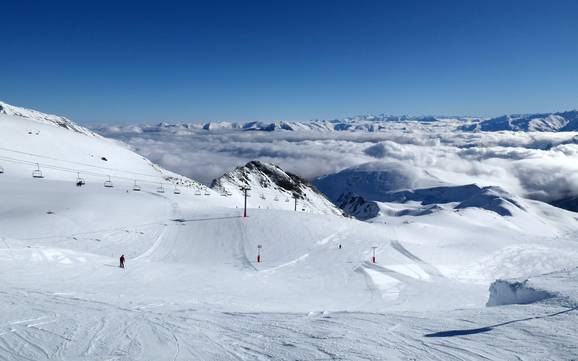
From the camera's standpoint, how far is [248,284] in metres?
28.0

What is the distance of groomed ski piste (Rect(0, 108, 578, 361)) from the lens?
498 inches

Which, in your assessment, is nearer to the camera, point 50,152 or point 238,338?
point 238,338

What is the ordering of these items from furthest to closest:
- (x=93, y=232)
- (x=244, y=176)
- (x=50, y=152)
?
(x=244, y=176)
(x=50, y=152)
(x=93, y=232)

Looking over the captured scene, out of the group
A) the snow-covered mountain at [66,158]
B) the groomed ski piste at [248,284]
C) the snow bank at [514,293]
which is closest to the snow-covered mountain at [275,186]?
the snow-covered mountain at [66,158]

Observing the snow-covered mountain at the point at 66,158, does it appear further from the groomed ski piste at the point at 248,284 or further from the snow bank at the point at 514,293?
the snow bank at the point at 514,293

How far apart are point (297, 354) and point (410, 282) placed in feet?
72.8

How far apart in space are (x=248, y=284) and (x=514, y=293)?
16.4m

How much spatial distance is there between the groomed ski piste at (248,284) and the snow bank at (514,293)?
68mm

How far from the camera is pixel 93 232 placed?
3716 cm

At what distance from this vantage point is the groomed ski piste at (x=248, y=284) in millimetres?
12641

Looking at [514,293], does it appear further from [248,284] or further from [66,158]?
[66,158]

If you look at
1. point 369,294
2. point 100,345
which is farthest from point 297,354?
point 369,294

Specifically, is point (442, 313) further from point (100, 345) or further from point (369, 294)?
point (100, 345)

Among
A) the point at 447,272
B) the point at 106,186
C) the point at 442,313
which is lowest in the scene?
the point at 447,272
